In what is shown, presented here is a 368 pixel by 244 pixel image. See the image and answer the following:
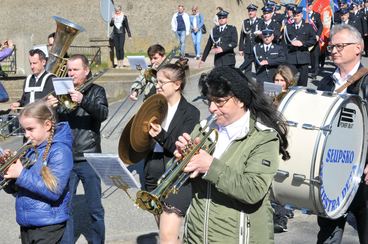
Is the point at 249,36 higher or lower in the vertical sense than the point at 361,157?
lower

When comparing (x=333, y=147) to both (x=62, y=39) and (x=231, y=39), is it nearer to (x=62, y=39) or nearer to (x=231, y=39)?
(x=62, y=39)

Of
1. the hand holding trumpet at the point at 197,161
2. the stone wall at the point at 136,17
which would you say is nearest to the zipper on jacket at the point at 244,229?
the hand holding trumpet at the point at 197,161

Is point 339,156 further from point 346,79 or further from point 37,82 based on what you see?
point 37,82

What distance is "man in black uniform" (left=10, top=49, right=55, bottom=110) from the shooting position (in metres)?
6.59

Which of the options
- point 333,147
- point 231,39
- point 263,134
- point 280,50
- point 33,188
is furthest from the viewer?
point 231,39

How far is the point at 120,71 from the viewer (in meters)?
18.4

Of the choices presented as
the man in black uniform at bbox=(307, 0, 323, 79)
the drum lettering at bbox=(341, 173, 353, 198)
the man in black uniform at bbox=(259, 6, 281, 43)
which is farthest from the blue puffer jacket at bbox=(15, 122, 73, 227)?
the man in black uniform at bbox=(307, 0, 323, 79)

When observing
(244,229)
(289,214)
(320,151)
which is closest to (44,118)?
(244,229)

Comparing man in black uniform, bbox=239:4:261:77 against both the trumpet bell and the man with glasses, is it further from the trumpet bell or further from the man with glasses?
the trumpet bell

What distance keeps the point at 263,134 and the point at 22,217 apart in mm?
1829

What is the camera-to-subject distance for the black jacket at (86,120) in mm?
5832

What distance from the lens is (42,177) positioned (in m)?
4.37

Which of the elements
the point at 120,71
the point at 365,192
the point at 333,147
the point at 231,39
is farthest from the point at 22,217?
the point at 120,71

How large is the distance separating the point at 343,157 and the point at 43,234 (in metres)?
2.07
